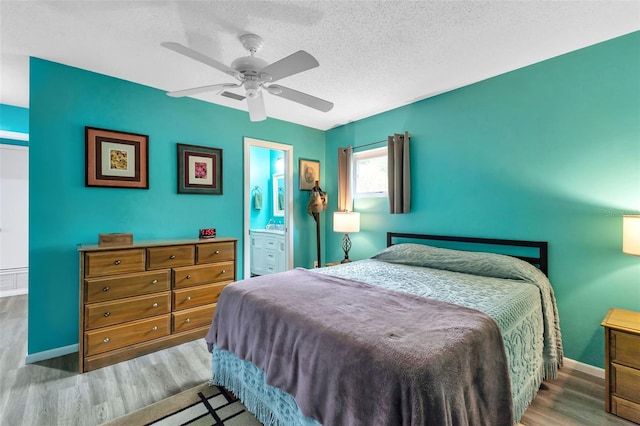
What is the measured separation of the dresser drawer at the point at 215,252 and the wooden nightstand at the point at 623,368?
3105 mm

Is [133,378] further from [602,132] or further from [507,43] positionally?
[602,132]

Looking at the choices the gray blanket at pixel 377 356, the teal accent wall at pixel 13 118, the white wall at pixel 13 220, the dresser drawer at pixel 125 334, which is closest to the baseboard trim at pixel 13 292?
the white wall at pixel 13 220

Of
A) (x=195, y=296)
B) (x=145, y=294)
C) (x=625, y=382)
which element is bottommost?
(x=625, y=382)

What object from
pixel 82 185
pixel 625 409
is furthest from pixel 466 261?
pixel 82 185

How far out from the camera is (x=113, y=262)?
2449mm

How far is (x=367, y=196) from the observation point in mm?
4141

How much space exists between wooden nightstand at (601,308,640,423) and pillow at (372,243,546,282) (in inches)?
20.7

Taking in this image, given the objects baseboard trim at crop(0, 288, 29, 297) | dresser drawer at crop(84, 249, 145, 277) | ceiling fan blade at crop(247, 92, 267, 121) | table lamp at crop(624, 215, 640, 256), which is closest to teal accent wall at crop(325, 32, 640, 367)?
table lamp at crop(624, 215, 640, 256)

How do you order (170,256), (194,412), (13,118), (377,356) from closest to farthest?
(377,356) → (194,412) → (170,256) → (13,118)

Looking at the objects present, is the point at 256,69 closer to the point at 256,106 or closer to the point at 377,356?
the point at 256,106

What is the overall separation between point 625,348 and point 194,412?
2704 mm

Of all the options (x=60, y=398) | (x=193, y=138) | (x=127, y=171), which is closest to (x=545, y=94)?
(x=193, y=138)

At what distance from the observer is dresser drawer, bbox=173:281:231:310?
9.16ft

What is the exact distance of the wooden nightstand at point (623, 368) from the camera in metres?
1.72
